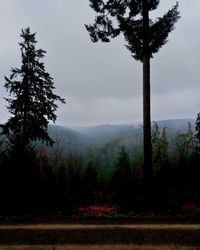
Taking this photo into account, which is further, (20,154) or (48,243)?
(20,154)

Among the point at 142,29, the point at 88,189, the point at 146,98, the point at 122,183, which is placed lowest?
the point at 88,189

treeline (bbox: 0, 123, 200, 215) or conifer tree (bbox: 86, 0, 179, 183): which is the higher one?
conifer tree (bbox: 86, 0, 179, 183)

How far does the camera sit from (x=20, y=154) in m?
7.58

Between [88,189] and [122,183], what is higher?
[122,183]

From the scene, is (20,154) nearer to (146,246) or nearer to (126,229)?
(126,229)

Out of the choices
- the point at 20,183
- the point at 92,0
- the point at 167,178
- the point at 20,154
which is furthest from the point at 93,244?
the point at 92,0

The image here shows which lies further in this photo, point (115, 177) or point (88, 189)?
point (115, 177)

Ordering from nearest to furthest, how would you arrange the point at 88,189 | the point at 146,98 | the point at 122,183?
Result: the point at 88,189 → the point at 146,98 → the point at 122,183

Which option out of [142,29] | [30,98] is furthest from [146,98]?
[30,98]

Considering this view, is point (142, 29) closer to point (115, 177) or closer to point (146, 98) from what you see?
point (146, 98)

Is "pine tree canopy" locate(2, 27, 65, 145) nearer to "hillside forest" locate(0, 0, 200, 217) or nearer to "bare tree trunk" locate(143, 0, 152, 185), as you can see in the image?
"hillside forest" locate(0, 0, 200, 217)

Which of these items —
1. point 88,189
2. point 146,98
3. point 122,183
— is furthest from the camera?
point 122,183

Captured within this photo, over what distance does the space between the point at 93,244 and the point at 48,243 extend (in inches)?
38.8

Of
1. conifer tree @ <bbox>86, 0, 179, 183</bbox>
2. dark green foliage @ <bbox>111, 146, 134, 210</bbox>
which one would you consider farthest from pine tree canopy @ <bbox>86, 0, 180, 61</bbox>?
dark green foliage @ <bbox>111, 146, 134, 210</bbox>
